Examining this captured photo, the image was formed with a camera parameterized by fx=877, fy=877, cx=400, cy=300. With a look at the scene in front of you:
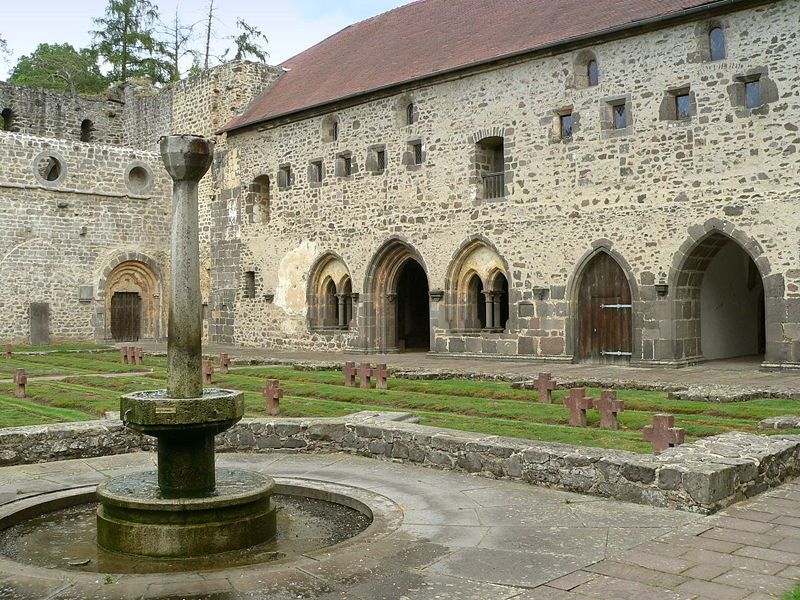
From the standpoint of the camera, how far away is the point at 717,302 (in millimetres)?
19344

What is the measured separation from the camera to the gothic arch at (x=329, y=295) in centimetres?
2439

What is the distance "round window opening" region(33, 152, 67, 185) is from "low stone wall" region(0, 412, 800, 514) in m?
20.1

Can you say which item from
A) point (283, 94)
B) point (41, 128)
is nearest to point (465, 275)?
point (283, 94)

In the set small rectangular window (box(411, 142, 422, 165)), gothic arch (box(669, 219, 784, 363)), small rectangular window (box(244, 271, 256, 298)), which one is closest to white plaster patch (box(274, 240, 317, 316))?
small rectangular window (box(244, 271, 256, 298))

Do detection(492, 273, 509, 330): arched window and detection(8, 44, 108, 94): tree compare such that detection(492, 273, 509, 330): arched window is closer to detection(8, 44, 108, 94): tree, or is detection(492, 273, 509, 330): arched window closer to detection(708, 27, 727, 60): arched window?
detection(708, 27, 727, 60): arched window

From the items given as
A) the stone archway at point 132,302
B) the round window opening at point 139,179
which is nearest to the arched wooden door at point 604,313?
the stone archway at point 132,302

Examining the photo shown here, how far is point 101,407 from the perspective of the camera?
1252 cm

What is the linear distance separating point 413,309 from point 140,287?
32.1 feet

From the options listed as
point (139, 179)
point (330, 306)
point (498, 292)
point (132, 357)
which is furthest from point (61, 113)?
point (498, 292)

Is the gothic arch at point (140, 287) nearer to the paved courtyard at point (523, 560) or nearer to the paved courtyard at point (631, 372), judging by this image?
the paved courtyard at point (631, 372)

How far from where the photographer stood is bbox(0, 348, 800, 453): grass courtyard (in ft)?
32.9

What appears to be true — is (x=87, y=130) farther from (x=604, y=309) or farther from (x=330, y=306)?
(x=604, y=309)

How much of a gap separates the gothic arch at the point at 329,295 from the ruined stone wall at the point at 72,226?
274 inches

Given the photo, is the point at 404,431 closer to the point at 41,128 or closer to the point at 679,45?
the point at 679,45
